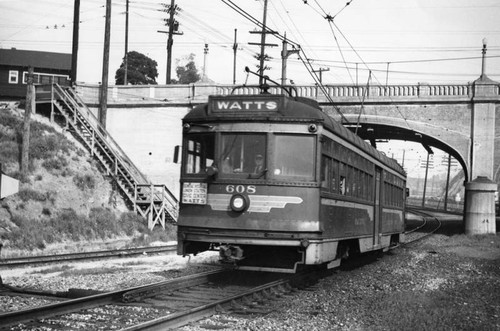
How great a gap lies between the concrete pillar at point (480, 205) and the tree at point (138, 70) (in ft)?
169

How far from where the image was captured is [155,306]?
8.06m

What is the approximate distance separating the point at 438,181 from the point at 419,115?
155844mm

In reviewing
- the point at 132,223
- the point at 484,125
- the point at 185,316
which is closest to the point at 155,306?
the point at 185,316

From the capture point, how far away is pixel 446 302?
9008 mm

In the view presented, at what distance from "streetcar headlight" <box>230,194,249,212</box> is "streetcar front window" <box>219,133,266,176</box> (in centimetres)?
42

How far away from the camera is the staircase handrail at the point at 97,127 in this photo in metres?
27.9

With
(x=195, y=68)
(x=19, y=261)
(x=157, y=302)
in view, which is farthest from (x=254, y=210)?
(x=195, y=68)

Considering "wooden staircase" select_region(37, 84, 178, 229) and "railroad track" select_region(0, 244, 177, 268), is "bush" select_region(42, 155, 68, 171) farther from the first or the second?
"railroad track" select_region(0, 244, 177, 268)

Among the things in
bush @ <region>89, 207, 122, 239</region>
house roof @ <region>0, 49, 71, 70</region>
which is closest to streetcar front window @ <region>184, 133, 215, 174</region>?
bush @ <region>89, 207, 122, 239</region>

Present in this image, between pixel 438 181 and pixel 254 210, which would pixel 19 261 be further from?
pixel 438 181

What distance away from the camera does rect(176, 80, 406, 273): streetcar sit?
9.49 m

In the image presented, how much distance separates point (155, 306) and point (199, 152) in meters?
3.02

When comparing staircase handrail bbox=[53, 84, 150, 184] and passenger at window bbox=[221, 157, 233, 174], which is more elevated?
staircase handrail bbox=[53, 84, 150, 184]

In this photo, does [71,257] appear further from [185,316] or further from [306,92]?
[306,92]
